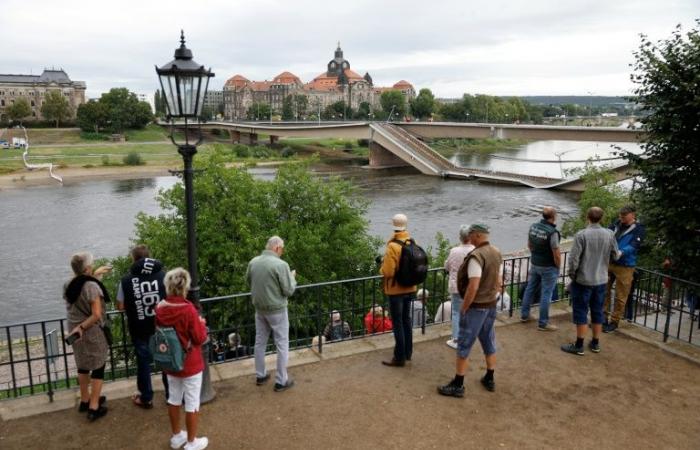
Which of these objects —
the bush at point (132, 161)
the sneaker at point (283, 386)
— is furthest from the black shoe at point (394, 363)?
the bush at point (132, 161)

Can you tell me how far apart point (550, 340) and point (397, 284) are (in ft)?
9.29

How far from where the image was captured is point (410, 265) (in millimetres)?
6898

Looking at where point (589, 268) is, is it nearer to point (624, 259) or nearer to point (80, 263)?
point (624, 259)

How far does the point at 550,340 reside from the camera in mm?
8336

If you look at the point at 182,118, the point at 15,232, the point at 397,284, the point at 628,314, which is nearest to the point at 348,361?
→ the point at 397,284

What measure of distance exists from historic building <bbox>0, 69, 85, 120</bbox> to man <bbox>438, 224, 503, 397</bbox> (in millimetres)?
147375

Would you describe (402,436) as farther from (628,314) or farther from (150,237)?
(150,237)

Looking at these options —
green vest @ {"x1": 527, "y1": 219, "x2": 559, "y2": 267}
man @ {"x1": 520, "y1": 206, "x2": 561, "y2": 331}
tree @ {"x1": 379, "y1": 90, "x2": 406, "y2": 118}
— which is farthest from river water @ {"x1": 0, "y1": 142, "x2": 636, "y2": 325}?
tree @ {"x1": 379, "y1": 90, "x2": 406, "y2": 118}

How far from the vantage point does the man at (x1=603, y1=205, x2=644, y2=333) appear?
8359 mm

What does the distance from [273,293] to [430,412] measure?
2.14 m

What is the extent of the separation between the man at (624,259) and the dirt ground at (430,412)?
982 mm

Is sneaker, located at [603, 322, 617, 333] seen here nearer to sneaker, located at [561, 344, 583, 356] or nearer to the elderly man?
sneaker, located at [561, 344, 583, 356]

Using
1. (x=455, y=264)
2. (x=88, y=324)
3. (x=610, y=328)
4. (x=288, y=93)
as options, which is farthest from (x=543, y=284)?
(x=288, y=93)

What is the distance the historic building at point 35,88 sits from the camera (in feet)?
455
